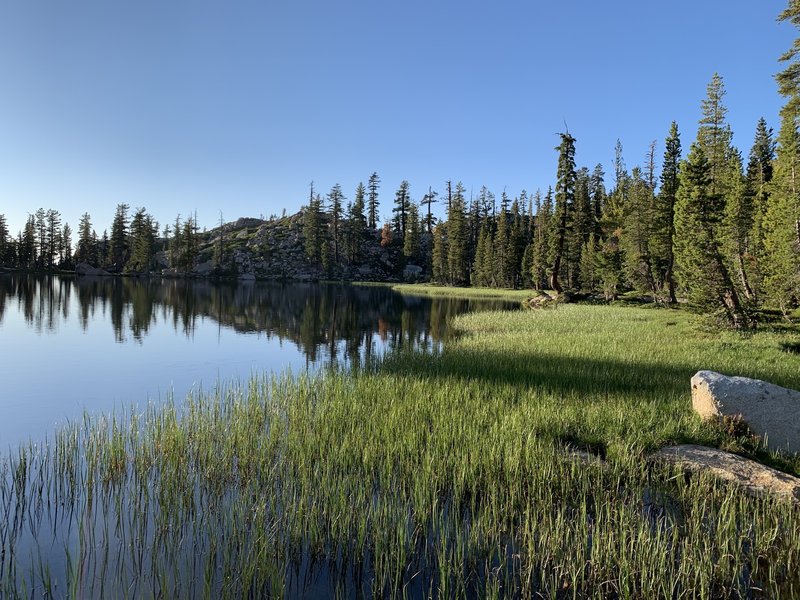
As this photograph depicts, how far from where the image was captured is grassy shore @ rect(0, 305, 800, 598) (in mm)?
4961

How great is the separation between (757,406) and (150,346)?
24255 millimetres

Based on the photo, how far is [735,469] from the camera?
7555 mm

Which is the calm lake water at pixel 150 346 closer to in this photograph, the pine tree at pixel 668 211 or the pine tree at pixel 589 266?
the pine tree at pixel 668 211

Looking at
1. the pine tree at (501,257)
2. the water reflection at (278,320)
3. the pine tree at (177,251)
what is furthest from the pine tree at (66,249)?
the pine tree at (501,257)

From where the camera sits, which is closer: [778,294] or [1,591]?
[1,591]

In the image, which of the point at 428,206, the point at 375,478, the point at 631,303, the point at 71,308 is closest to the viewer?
the point at 375,478

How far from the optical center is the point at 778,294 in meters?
27.8

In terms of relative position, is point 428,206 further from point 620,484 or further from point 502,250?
point 620,484

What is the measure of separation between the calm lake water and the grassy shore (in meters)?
3.64

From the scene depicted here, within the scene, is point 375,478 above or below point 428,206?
below

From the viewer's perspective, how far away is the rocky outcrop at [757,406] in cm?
884

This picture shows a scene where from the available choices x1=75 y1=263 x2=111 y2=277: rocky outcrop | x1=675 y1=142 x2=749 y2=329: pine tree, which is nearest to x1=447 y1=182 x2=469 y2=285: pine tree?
x1=675 y1=142 x2=749 y2=329: pine tree

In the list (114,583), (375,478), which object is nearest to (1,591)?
(114,583)

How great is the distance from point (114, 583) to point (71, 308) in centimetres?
4211
